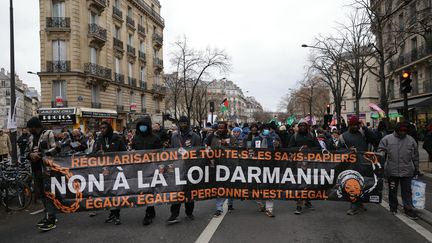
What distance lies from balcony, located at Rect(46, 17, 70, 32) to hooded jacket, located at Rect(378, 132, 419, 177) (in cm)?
2797

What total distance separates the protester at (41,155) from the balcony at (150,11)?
3597 centimetres

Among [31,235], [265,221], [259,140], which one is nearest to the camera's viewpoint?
[31,235]

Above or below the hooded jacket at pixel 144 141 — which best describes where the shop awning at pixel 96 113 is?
above

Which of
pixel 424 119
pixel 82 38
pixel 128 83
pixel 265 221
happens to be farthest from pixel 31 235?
pixel 128 83

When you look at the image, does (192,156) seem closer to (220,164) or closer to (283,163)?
(220,164)

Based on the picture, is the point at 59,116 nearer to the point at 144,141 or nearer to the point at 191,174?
the point at 144,141

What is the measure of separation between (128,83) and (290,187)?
110 feet

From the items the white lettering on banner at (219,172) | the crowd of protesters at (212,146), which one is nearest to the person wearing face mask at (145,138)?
the crowd of protesters at (212,146)

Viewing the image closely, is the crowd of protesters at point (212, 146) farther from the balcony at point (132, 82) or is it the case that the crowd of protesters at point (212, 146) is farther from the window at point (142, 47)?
the window at point (142, 47)

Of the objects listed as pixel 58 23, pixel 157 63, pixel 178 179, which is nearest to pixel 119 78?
pixel 58 23

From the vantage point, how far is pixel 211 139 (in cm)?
698

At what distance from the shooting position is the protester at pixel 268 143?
665 centimetres

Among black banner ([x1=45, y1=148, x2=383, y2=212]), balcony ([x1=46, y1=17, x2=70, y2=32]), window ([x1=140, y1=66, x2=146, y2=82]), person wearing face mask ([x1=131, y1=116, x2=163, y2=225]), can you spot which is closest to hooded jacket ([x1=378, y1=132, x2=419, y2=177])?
black banner ([x1=45, y1=148, x2=383, y2=212])

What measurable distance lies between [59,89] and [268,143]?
25696 mm
